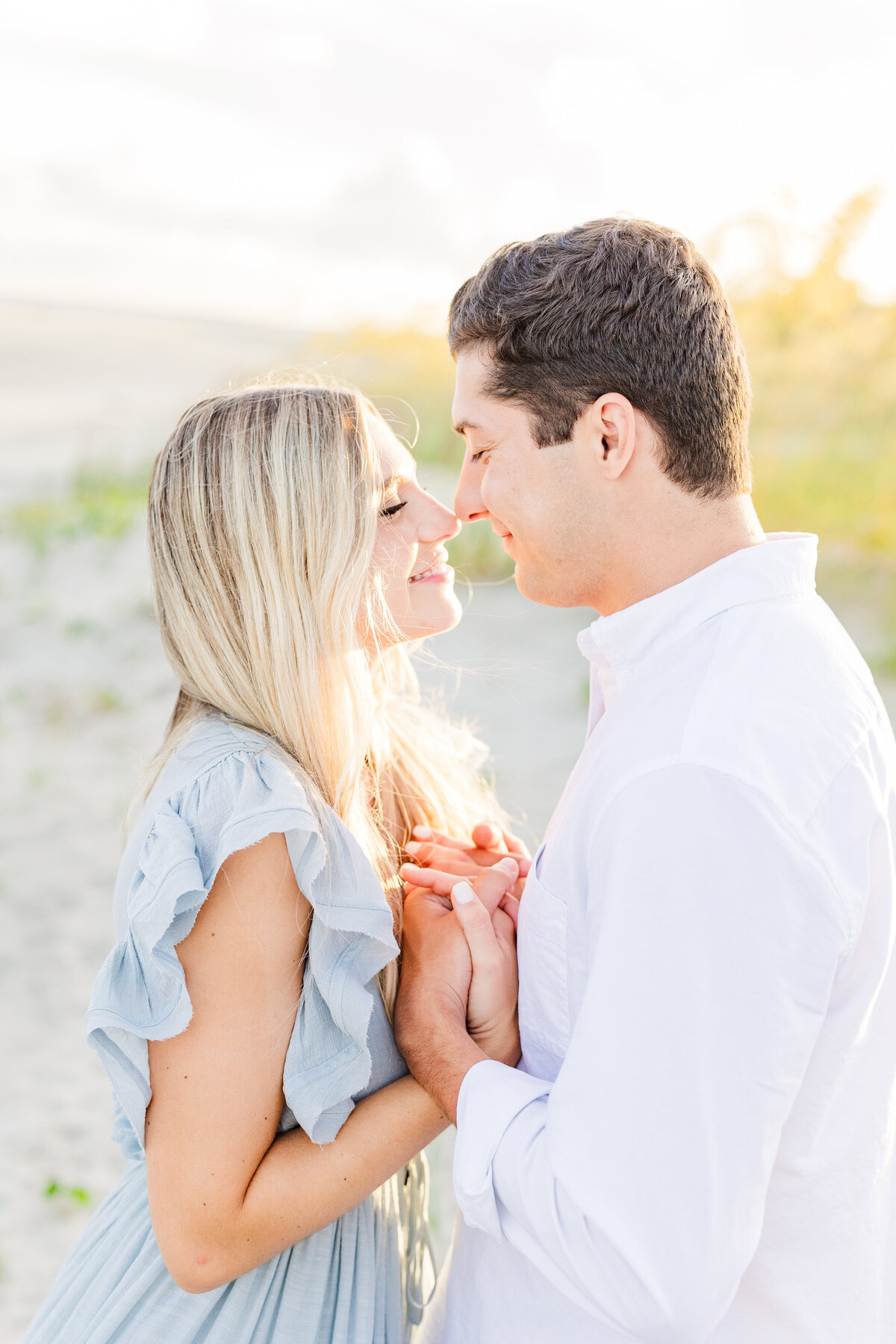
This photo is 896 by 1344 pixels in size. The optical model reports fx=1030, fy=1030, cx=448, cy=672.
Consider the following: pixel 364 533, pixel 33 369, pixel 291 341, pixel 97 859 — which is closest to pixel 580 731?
pixel 97 859

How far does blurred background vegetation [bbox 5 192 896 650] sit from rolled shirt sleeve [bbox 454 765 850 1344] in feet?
28.5

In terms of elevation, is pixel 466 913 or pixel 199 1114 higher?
pixel 466 913

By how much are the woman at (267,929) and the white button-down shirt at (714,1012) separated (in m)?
0.30

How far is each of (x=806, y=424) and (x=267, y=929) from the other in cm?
1121

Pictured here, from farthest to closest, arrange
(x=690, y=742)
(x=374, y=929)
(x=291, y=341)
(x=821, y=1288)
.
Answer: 1. (x=291, y=341)
2. (x=374, y=929)
3. (x=821, y=1288)
4. (x=690, y=742)

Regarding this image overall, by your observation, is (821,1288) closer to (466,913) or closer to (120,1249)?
(466,913)

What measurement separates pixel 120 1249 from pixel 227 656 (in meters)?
1.08

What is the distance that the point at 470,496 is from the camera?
6.57 ft

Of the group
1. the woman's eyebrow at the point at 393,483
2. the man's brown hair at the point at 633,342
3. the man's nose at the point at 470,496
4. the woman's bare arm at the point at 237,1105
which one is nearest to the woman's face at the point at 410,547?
the woman's eyebrow at the point at 393,483

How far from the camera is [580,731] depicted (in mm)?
7516

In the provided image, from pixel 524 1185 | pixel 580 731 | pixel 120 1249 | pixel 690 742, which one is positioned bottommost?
pixel 580 731

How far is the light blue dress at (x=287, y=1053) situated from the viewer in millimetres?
1594

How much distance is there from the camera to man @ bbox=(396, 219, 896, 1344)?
3.93 ft

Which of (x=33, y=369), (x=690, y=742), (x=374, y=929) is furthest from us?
(x=33, y=369)
